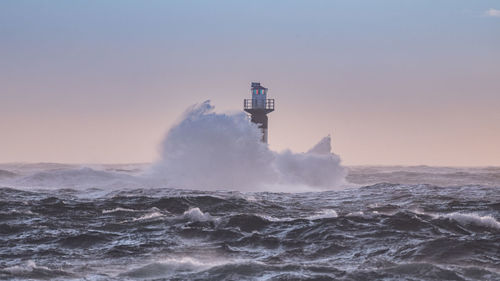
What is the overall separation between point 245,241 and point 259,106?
27.6m

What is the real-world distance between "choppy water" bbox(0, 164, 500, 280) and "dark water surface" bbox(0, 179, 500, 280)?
2cm

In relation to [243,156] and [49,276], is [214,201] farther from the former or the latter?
[243,156]

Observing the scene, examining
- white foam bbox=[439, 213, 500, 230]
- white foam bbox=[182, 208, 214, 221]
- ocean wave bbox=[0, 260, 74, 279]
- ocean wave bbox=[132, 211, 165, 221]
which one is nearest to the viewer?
ocean wave bbox=[0, 260, 74, 279]

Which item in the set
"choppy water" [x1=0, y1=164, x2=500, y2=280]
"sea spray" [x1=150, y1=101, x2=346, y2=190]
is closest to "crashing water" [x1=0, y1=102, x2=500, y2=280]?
"choppy water" [x1=0, y1=164, x2=500, y2=280]

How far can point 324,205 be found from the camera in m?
23.5

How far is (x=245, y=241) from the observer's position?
15.0m

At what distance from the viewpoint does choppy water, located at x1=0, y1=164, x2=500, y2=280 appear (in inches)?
470

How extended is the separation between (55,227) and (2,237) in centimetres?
165

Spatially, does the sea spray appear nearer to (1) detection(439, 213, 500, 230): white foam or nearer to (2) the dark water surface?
(2) the dark water surface

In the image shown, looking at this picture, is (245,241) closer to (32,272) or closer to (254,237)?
(254,237)

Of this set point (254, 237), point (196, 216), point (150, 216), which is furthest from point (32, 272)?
point (150, 216)

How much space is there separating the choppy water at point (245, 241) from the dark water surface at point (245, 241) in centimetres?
2

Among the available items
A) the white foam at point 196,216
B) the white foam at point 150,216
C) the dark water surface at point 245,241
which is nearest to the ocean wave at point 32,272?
the dark water surface at point 245,241

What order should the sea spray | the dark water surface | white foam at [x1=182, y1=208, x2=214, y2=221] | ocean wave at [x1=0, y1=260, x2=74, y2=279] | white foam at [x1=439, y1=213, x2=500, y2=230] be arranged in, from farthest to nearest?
1. the sea spray
2. white foam at [x1=182, y1=208, x2=214, y2=221]
3. white foam at [x1=439, y1=213, x2=500, y2=230]
4. the dark water surface
5. ocean wave at [x1=0, y1=260, x2=74, y2=279]
